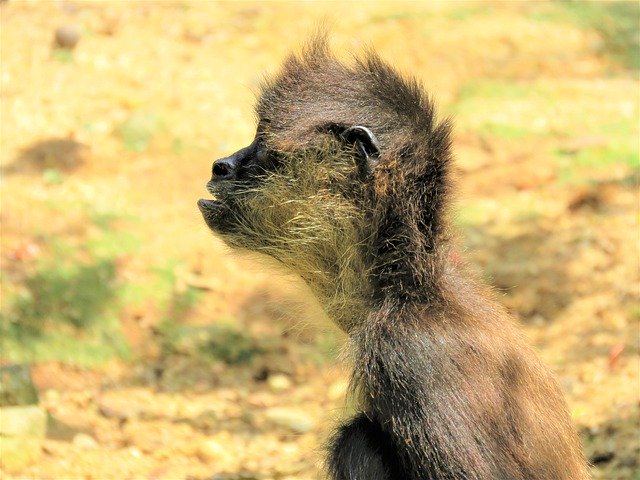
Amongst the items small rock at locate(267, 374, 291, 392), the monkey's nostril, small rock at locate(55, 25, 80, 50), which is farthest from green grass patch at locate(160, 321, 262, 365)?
small rock at locate(55, 25, 80, 50)

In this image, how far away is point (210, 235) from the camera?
9508 millimetres

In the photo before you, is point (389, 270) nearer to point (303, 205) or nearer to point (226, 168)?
point (303, 205)

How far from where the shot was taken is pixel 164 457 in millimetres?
6934

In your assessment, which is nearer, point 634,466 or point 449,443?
point 449,443

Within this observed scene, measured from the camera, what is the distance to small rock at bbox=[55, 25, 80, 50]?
472 inches

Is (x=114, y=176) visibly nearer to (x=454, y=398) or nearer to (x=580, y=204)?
(x=580, y=204)

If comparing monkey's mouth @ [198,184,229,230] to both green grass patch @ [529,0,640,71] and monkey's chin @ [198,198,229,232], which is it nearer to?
monkey's chin @ [198,198,229,232]

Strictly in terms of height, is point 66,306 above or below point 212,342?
above

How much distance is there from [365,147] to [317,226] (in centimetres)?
51

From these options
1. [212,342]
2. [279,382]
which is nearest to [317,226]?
[279,382]

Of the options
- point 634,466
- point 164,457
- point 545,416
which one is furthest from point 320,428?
point 545,416

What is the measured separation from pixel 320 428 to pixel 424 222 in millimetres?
3115

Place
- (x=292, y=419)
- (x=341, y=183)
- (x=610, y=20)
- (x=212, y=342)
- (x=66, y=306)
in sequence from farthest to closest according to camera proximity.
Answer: (x=610, y=20)
(x=212, y=342)
(x=66, y=306)
(x=292, y=419)
(x=341, y=183)

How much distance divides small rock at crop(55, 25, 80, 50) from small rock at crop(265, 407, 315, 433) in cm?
619
